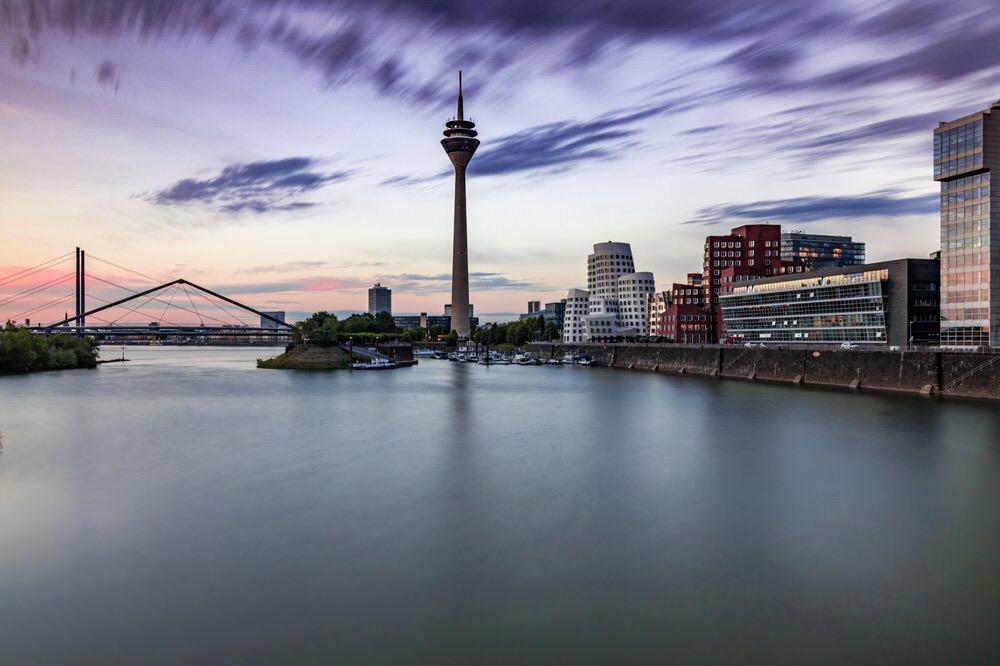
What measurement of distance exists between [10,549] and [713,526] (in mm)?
14820

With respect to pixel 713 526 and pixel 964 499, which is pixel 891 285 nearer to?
pixel 964 499

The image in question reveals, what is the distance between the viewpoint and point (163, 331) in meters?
83.3

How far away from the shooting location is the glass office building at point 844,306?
50.1 metres

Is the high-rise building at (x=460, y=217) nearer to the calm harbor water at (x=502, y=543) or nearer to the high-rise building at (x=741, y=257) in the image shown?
the high-rise building at (x=741, y=257)

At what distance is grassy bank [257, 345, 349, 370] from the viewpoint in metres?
73.7

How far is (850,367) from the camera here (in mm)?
44000

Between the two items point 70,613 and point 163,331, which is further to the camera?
point 163,331

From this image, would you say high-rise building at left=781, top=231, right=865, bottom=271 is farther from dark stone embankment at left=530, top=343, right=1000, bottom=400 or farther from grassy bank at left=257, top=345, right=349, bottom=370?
grassy bank at left=257, top=345, right=349, bottom=370

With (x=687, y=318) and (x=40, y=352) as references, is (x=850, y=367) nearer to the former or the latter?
(x=687, y=318)

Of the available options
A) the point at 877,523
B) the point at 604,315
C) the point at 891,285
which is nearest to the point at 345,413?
the point at 877,523

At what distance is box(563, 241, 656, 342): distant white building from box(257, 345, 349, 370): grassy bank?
5278 cm

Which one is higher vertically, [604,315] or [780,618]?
[604,315]

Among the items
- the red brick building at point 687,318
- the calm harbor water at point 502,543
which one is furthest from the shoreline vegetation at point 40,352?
the red brick building at point 687,318

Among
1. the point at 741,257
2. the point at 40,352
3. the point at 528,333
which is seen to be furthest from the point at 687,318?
the point at 40,352
